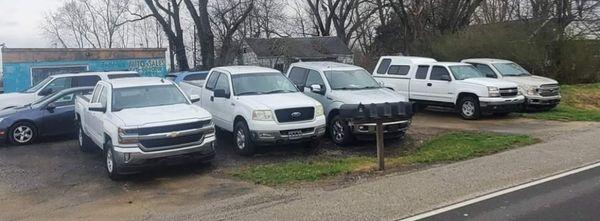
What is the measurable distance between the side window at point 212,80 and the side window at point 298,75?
7.02ft

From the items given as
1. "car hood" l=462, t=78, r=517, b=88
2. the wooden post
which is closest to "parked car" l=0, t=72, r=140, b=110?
the wooden post

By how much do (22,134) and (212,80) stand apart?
16.1 feet

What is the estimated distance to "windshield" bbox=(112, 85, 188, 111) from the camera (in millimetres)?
10562

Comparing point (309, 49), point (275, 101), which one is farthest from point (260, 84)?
point (309, 49)

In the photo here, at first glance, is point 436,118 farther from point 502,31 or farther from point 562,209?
point 562,209

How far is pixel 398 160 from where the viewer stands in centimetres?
1077

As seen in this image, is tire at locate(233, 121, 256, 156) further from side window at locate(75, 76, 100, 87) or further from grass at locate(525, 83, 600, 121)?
grass at locate(525, 83, 600, 121)

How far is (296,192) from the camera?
830 centimetres

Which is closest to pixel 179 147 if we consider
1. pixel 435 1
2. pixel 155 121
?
pixel 155 121

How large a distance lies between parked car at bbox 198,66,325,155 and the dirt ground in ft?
1.43

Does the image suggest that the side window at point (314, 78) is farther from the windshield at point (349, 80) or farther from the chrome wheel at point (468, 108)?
the chrome wheel at point (468, 108)

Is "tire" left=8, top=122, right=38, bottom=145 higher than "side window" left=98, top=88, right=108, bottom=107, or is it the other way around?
"side window" left=98, top=88, right=108, bottom=107

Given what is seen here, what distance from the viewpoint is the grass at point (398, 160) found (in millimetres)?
9453

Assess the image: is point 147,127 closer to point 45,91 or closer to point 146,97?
point 146,97
